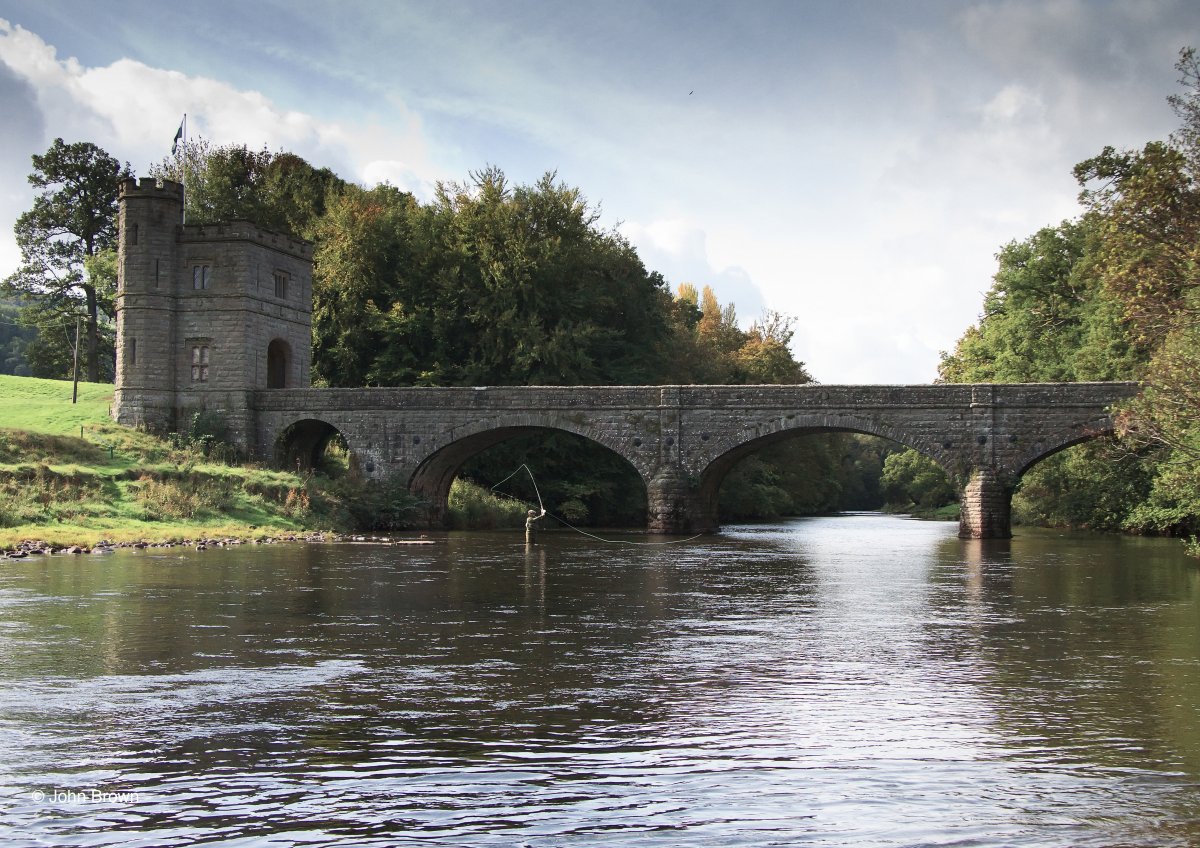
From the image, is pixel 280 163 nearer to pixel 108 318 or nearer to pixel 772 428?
pixel 108 318

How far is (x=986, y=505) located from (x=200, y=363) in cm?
2825

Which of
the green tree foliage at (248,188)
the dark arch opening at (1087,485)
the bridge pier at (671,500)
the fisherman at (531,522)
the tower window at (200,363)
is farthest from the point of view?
the green tree foliage at (248,188)

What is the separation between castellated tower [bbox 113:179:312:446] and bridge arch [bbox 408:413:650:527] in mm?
6813

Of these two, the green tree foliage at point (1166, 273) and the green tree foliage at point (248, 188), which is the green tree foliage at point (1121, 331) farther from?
the green tree foliage at point (248, 188)

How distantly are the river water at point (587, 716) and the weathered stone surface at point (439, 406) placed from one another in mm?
16877

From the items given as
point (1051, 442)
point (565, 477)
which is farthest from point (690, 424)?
point (1051, 442)

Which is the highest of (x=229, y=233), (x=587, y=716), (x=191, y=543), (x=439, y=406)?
(x=229, y=233)

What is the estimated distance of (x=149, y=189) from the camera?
44.6m

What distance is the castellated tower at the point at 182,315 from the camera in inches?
1752

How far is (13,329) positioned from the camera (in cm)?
11431

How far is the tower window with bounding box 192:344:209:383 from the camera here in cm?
4488

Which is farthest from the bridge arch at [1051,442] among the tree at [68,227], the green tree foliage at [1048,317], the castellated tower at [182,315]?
the tree at [68,227]

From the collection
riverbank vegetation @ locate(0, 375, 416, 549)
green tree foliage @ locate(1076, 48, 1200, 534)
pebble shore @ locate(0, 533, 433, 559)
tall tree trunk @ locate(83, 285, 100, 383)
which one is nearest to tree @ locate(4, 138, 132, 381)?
tall tree trunk @ locate(83, 285, 100, 383)

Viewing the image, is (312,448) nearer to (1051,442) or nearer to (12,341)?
(1051,442)
